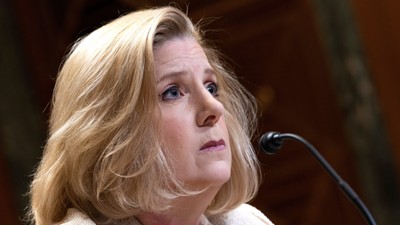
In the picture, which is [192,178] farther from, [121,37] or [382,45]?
[382,45]

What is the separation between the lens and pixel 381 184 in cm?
462

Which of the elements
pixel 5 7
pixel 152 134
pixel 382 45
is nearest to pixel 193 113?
pixel 152 134

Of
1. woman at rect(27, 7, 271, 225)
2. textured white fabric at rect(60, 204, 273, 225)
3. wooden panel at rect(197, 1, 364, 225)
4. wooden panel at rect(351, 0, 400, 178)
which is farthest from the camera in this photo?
wooden panel at rect(197, 1, 364, 225)

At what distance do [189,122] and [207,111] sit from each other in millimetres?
47

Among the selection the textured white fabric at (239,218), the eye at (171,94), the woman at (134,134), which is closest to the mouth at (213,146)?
the woman at (134,134)

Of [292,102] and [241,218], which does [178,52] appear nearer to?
[241,218]

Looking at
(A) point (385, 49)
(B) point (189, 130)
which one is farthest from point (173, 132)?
(A) point (385, 49)

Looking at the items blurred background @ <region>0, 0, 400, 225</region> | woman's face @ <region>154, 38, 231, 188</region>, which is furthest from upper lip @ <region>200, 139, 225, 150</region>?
blurred background @ <region>0, 0, 400, 225</region>

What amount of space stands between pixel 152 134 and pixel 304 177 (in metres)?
2.96

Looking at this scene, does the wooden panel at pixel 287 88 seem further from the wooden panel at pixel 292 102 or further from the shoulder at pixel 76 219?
the shoulder at pixel 76 219

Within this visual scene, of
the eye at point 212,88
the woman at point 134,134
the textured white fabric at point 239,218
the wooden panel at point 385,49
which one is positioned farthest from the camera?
the wooden panel at point 385,49

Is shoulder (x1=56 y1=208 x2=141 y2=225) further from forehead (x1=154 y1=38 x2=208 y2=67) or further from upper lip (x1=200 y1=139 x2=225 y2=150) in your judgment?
forehead (x1=154 y1=38 x2=208 y2=67)

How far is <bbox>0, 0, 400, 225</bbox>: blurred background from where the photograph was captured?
463 centimetres

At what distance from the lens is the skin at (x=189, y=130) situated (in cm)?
202
